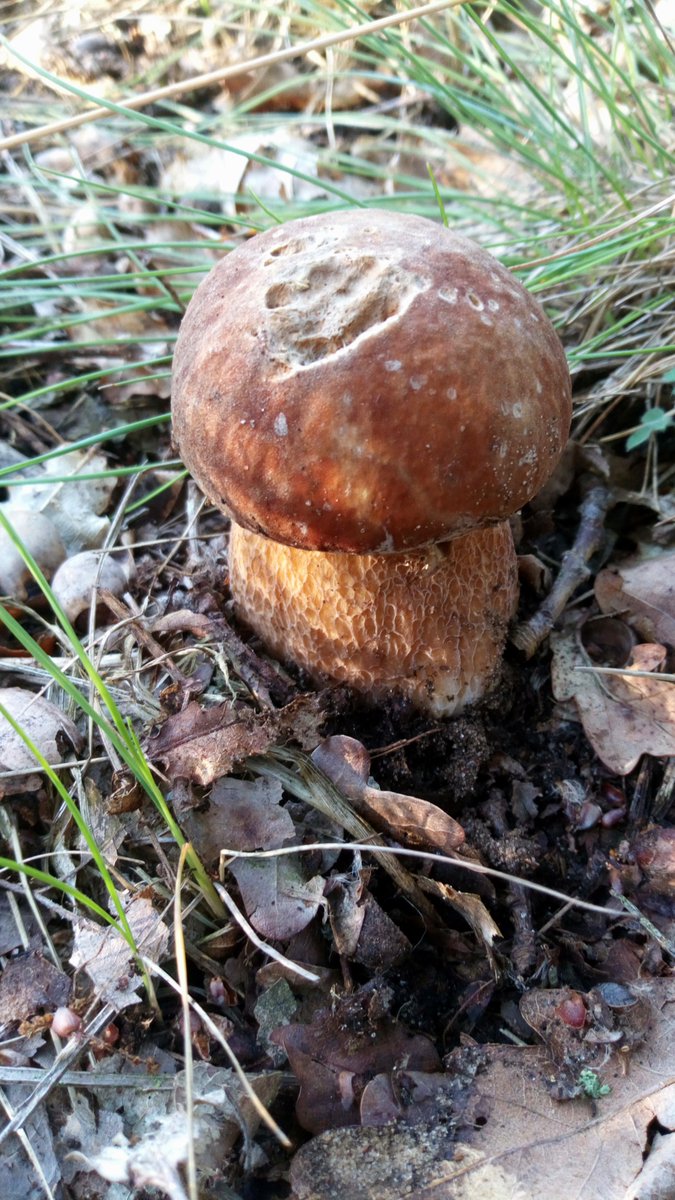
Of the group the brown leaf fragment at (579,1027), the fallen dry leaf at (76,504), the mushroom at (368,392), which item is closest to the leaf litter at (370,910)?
the brown leaf fragment at (579,1027)

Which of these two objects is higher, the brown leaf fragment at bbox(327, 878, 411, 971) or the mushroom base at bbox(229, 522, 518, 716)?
the mushroom base at bbox(229, 522, 518, 716)

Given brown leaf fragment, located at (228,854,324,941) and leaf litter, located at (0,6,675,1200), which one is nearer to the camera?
leaf litter, located at (0,6,675,1200)

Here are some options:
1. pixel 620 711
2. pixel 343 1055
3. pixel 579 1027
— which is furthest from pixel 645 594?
pixel 343 1055

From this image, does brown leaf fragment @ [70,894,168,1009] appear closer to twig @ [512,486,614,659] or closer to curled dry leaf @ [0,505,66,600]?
curled dry leaf @ [0,505,66,600]

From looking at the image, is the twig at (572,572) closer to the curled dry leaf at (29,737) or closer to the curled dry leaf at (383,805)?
the curled dry leaf at (383,805)

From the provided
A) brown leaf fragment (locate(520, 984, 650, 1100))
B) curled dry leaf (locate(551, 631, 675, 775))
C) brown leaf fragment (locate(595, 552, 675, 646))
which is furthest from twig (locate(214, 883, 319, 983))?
brown leaf fragment (locate(595, 552, 675, 646))

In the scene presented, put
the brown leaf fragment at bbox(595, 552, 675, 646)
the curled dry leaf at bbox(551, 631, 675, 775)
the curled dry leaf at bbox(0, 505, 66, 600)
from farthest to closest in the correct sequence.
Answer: the curled dry leaf at bbox(0, 505, 66, 600) < the brown leaf fragment at bbox(595, 552, 675, 646) < the curled dry leaf at bbox(551, 631, 675, 775)
